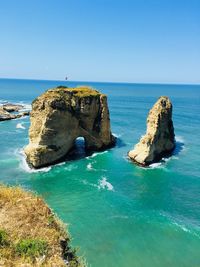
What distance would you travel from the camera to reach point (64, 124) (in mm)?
58969

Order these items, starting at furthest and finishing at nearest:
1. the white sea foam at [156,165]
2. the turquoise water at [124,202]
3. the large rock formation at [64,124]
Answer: the large rock formation at [64,124]
the white sea foam at [156,165]
the turquoise water at [124,202]

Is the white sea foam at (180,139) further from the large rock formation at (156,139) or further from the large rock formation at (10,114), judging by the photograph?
the large rock formation at (10,114)

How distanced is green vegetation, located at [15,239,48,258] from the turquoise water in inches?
682

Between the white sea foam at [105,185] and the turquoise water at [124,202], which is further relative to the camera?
the white sea foam at [105,185]

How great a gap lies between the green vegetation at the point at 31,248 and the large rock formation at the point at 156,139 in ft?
143

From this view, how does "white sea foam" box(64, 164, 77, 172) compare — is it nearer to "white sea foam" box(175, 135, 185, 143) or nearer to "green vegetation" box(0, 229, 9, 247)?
"white sea foam" box(175, 135, 185, 143)

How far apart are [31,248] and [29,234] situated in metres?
1.02

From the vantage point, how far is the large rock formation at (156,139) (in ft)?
182

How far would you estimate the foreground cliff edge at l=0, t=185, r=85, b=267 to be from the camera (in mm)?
11641

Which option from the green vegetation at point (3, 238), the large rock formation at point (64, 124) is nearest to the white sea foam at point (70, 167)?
the large rock formation at point (64, 124)

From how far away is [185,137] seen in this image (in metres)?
75.8

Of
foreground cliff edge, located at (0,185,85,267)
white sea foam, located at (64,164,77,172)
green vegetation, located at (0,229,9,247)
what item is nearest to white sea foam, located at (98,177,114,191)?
white sea foam, located at (64,164,77,172)

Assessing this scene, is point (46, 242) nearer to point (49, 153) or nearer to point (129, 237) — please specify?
point (129, 237)

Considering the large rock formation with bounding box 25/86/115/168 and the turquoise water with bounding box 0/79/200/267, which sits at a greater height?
the large rock formation with bounding box 25/86/115/168
